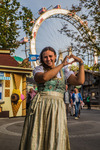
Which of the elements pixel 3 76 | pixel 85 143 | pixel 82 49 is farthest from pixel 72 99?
pixel 85 143

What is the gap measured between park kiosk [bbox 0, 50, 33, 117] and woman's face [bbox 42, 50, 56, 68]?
11.0m

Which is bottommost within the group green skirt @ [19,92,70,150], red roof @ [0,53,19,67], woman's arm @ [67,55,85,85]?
green skirt @ [19,92,70,150]

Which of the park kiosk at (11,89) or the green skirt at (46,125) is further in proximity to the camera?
the park kiosk at (11,89)

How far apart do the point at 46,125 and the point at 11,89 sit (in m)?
11.8

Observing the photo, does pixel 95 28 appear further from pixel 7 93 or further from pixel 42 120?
pixel 42 120

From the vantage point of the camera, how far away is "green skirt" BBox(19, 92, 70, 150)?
2.76 metres

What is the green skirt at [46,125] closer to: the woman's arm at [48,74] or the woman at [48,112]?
the woman at [48,112]

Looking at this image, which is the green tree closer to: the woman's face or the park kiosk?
the park kiosk

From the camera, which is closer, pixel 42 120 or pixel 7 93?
pixel 42 120

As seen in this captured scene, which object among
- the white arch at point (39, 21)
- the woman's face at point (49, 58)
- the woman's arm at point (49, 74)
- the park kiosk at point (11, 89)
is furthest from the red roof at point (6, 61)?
the white arch at point (39, 21)

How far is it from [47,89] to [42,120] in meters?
0.38

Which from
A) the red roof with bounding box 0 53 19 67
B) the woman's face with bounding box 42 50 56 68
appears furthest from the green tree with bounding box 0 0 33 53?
the woman's face with bounding box 42 50 56 68

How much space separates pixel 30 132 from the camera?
2844mm

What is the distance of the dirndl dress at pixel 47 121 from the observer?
9.05ft
